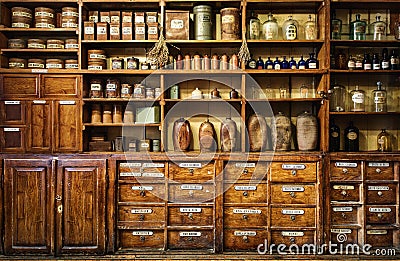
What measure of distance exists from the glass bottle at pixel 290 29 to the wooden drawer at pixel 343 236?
1681 millimetres

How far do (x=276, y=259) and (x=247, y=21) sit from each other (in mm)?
2075

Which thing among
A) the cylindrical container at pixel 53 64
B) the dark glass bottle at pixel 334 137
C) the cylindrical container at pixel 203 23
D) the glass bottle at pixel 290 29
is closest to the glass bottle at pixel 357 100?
the dark glass bottle at pixel 334 137

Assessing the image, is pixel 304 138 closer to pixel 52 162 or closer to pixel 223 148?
pixel 223 148

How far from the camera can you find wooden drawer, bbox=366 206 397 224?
388 centimetres

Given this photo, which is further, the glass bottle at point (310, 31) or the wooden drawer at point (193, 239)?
the glass bottle at point (310, 31)

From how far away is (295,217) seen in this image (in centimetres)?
387

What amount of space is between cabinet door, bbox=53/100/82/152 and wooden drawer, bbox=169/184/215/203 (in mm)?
896

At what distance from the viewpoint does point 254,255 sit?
381cm

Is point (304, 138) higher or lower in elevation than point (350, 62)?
lower

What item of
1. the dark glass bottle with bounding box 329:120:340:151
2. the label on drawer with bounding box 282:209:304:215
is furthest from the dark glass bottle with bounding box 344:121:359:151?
the label on drawer with bounding box 282:209:304:215

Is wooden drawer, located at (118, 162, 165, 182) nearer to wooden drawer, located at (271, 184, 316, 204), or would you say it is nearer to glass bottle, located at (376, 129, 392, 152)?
wooden drawer, located at (271, 184, 316, 204)

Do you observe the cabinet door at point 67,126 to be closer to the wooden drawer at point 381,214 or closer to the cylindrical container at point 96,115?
the cylindrical container at point 96,115

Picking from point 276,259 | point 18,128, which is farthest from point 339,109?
point 18,128

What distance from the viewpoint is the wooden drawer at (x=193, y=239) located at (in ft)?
12.8
